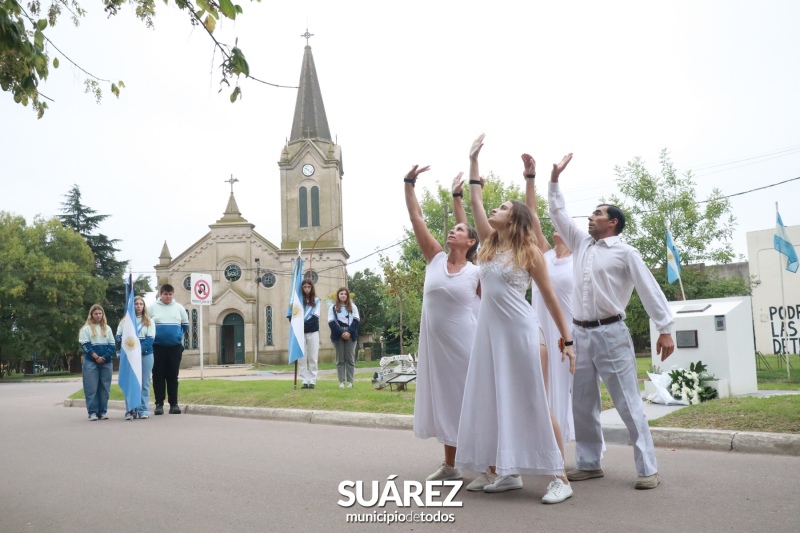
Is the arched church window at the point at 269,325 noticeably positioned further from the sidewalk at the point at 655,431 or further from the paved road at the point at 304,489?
the paved road at the point at 304,489

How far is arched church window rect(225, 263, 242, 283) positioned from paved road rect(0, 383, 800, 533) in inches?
1882

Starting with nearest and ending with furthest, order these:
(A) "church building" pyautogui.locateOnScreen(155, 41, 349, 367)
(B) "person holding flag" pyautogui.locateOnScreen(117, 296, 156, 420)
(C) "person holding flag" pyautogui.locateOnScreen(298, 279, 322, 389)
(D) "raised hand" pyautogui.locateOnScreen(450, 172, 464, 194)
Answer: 1. (D) "raised hand" pyautogui.locateOnScreen(450, 172, 464, 194)
2. (B) "person holding flag" pyautogui.locateOnScreen(117, 296, 156, 420)
3. (C) "person holding flag" pyautogui.locateOnScreen(298, 279, 322, 389)
4. (A) "church building" pyautogui.locateOnScreen(155, 41, 349, 367)

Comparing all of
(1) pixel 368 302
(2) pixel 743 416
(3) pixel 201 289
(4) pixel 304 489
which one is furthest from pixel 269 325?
(4) pixel 304 489

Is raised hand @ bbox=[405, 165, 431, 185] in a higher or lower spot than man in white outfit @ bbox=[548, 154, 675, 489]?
higher

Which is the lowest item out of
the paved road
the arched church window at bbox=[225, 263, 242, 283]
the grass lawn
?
the paved road

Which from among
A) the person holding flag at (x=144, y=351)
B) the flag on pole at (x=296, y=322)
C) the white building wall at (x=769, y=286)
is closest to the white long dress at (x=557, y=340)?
the person holding flag at (x=144, y=351)

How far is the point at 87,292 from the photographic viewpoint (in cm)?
4962

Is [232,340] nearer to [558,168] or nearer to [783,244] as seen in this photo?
[783,244]

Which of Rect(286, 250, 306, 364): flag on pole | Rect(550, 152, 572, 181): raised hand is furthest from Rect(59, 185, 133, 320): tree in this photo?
→ Rect(550, 152, 572, 181): raised hand

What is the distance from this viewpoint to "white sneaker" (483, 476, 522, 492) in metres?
5.54

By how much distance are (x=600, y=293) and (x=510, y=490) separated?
5.55 feet

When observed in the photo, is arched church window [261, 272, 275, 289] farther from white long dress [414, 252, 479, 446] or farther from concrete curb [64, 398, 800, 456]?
white long dress [414, 252, 479, 446]

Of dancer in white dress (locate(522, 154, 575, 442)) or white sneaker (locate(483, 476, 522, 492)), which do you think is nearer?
white sneaker (locate(483, 476, 522, 492))

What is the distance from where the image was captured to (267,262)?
56.5 meters
